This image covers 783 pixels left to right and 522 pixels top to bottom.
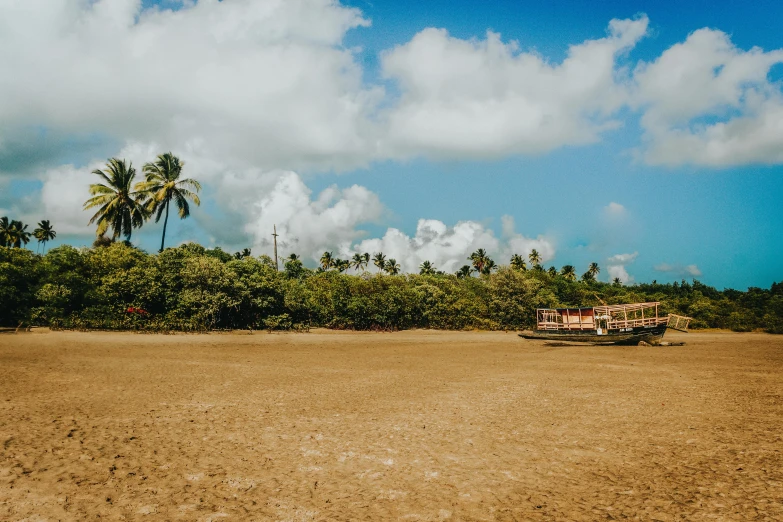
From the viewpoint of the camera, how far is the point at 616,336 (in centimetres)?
2883

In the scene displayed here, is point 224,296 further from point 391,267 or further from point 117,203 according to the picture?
point 391,267

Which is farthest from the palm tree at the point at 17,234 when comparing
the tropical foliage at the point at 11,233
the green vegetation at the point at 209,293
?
the green vegetation at the point at 209,293

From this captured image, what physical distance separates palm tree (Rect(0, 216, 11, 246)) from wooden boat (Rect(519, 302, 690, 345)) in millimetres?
78961

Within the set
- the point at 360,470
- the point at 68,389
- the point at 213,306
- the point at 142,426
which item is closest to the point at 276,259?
the point at 213,306

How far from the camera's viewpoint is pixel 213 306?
31.0 metres

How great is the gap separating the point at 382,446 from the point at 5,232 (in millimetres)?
85508

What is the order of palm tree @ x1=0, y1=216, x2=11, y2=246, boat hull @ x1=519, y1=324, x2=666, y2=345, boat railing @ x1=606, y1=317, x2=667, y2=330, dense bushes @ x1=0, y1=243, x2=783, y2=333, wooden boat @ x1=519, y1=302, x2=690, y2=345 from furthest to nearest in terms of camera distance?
palm tree @ x1=0, y1=216, x2=11, y2=246, boat railing @ x1=606, y1=317, x2=667, y2=330, dense bushes @ x1=0, y1=243, x2=783, y2=333, wooden boat @ x1=519, y1=302, x2=690, y2=345, boat hull @ x1=519, y1=324, x2=666, y2=345

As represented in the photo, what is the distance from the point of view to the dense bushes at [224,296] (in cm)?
2914

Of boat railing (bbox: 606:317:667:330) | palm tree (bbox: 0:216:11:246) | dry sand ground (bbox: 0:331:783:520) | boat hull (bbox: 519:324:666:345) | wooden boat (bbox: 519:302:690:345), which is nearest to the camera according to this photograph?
dry sand ground (bbox: 0:331:783:520)

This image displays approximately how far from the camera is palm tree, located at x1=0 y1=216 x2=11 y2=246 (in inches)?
2680

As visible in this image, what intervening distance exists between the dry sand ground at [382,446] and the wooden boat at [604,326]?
48.0 feet

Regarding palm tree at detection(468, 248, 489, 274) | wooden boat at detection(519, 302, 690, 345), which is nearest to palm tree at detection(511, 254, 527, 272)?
palm tree at detection(468, 248, 489, 274)

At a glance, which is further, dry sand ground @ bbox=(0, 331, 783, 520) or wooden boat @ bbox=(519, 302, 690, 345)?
wooden boat @ bbox=(519, 302, 690, 345)

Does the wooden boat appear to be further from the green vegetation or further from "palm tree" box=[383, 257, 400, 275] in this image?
"palm tree" box=[383, 257, 400, 275]
